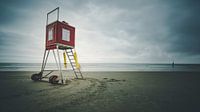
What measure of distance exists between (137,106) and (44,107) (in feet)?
9.79

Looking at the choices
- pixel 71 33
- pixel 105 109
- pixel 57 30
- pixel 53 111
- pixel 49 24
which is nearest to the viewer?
pixel 53 111

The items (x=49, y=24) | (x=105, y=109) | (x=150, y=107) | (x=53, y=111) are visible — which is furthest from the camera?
(x=49, y=24)

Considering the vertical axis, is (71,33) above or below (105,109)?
above

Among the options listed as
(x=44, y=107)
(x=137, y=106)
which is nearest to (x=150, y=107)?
(x=137, y=106)

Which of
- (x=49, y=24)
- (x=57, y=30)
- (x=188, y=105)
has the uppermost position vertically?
(x=49, y=24)

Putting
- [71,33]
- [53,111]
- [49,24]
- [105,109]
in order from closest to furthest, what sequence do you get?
1. [53,111]
2. [105,109]
3. [49,24]
4. [71,33]

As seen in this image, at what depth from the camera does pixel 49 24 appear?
890cm

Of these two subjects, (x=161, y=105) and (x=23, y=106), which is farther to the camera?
(x=161, y=105)

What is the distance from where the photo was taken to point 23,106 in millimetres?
3781

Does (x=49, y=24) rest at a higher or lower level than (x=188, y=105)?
higher

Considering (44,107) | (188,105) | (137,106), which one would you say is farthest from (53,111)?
(188,105)

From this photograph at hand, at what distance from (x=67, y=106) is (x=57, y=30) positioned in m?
5.81

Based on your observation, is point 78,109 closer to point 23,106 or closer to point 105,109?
point 105,109

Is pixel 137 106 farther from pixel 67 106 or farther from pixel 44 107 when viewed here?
pixel 44 107
